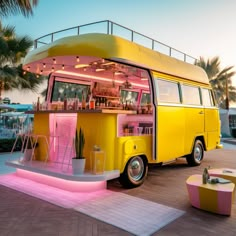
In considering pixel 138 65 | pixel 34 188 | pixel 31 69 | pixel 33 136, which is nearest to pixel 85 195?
pixel 34 188

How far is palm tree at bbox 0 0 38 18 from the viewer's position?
22.7ft

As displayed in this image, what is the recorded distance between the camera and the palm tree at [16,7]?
6.91 m

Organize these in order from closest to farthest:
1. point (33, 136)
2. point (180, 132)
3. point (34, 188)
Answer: point (34, 188) < point (33, 136) < point (180, 132)

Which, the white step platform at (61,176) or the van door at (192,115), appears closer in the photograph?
the white step platform at (61,176)

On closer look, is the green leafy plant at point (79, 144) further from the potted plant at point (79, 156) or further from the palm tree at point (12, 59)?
the palm tree at point (12, 59)

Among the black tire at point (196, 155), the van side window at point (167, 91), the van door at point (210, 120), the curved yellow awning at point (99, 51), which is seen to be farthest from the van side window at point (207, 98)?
the curved yellow awning at point (99, 51)

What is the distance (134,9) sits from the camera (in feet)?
27.6

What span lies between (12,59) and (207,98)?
8.52m

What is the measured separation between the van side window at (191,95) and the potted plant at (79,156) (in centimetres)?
343

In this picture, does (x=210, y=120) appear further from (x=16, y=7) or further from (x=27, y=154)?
(x=16, y=7)

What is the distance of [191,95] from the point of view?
24.0ft

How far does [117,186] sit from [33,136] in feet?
8.04

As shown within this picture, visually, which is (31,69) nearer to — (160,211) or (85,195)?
(85,195)

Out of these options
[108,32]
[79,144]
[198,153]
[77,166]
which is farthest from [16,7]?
[198,153]
